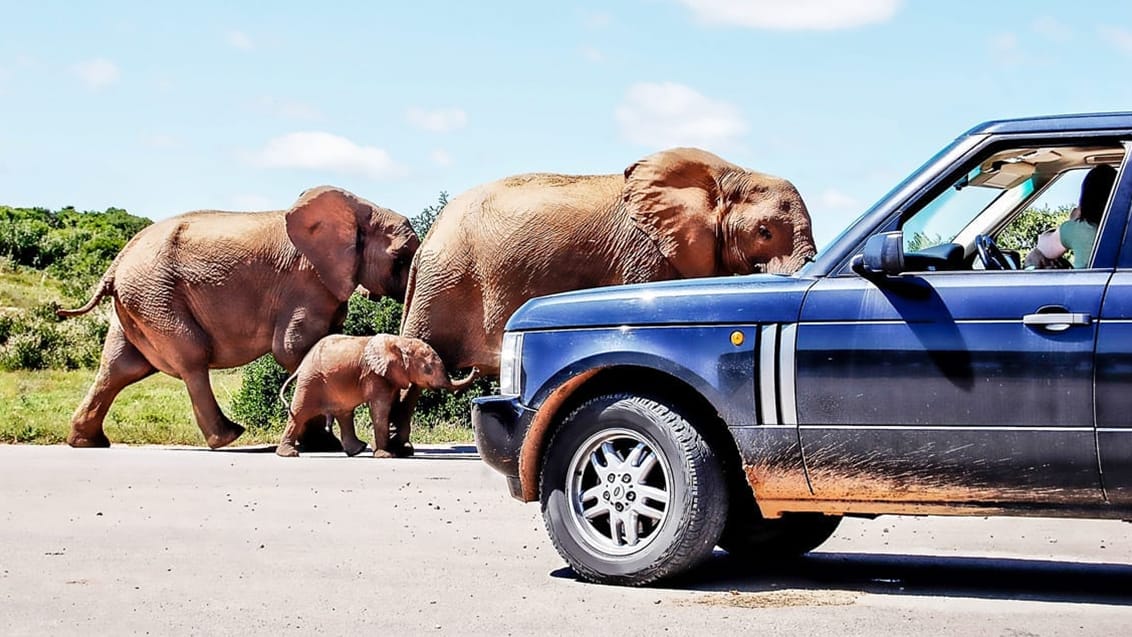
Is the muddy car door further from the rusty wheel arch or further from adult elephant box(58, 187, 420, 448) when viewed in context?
adult elephant box(58, 187, 420, 448)

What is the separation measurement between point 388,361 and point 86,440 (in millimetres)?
4541

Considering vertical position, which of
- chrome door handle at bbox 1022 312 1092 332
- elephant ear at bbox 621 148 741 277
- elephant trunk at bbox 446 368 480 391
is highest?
elephant ear at bbox 621 148 741 277

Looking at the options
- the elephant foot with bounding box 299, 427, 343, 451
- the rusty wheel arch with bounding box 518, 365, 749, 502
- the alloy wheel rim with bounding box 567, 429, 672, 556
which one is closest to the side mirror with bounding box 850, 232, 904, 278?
the rusty wheel arch with bounding box 518, 365, 749, 502

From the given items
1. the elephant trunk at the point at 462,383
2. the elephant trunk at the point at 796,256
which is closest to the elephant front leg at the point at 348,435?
the elephant trunk at the point at 462,383

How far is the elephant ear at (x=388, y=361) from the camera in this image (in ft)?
60.4

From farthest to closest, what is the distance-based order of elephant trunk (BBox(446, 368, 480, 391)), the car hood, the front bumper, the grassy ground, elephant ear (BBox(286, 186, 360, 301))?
the grassy ground
elephant ear (BBox(286, 186, 360, 301))
elephant trunk (BBox(446, 368, 480, 391))
the front bumper
the car hood

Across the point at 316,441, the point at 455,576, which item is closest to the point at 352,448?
the point at 316,441

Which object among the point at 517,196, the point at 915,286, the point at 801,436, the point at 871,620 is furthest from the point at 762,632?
the point at 517,196

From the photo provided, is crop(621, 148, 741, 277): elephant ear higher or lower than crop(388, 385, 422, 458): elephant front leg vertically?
higher

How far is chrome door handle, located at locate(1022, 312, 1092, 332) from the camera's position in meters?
7.12

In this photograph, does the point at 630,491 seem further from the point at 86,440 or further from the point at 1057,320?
the point at 86,440

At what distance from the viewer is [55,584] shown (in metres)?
8.01

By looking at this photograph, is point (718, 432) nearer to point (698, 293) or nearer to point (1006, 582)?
point (698, 293)

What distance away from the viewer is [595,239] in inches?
743
